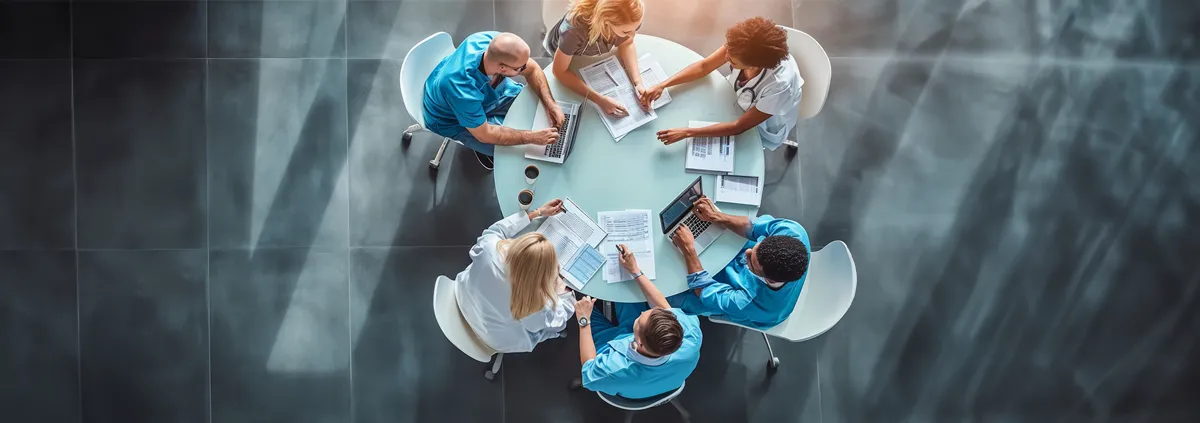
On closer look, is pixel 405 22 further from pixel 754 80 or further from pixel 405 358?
pixel 754 80

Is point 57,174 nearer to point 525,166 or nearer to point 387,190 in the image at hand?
point 387,190

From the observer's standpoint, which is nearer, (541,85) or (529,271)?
(529,271)

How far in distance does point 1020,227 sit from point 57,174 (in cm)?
486

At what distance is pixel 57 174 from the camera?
356 cm

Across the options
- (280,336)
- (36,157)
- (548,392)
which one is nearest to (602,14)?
(548,392)

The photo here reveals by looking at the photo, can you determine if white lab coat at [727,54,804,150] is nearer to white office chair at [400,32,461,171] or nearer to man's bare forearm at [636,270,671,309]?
man's bare forearm at [636,270,671,309]

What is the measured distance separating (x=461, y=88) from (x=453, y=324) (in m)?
0.90

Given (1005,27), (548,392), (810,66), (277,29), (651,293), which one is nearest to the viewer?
(651,293)

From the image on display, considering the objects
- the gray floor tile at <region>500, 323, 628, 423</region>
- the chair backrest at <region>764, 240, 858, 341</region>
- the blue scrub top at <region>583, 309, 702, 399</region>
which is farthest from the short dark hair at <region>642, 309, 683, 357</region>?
the gray floor tile at <region>500, 323, 628, 423</region>

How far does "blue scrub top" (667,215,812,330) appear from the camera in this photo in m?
2.81

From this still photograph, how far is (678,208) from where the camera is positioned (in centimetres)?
292

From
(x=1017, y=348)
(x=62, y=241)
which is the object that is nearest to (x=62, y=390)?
(x=62, y=241)

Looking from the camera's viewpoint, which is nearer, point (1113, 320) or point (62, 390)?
point (62, 390)

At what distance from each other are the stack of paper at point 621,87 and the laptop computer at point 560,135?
0.10 meters
